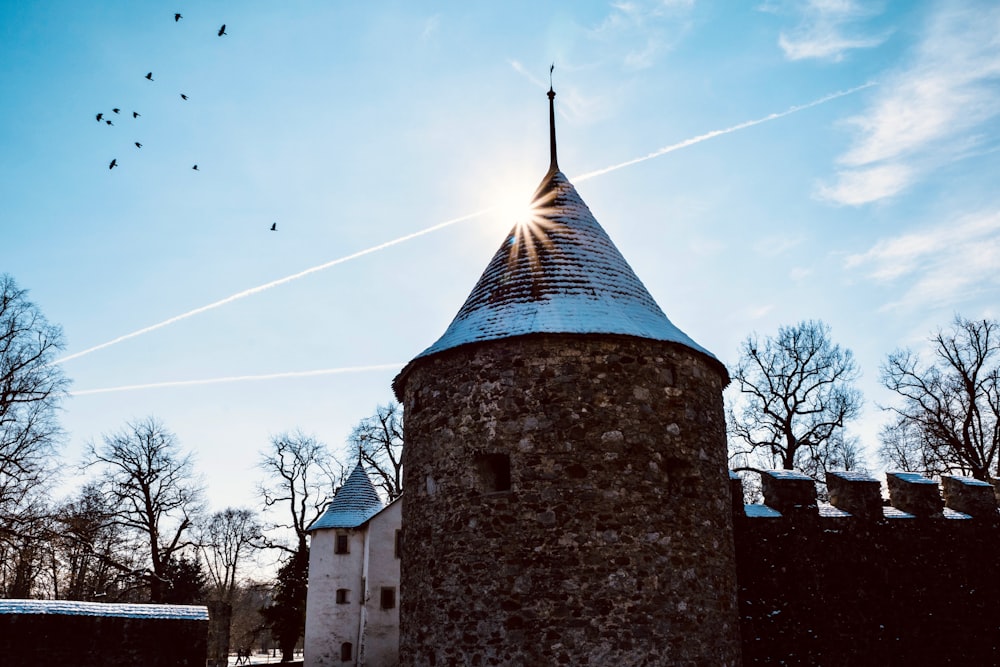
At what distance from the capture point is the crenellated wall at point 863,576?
10.0 m

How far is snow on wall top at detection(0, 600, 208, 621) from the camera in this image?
11219 mm

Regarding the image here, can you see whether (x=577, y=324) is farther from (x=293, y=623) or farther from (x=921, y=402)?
(x=293, y=623)

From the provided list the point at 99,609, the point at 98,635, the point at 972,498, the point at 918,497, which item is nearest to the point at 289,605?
the point at 99,609

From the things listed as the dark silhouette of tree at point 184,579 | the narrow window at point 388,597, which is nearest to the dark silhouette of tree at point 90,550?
the dark silhouette of tree at point 184,579

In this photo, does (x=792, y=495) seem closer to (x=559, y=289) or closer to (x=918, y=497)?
(x=918, y=497)

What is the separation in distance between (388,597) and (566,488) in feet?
47.5

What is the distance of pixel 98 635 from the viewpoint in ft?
37.4

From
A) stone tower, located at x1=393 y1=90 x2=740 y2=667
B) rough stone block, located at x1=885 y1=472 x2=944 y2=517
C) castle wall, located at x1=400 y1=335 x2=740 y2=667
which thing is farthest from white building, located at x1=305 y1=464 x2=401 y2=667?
rough stone block, located at x1=885 y1=472 x2=944 y2=517

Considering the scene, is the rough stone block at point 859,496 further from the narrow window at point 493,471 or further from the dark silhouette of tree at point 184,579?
the dark silhouette of tree at point 184,579

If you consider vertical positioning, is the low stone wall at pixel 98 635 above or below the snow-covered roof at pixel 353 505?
below

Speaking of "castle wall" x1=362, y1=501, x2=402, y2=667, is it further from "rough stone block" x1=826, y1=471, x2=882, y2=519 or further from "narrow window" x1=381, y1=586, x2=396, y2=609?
"rough stone block" x1=826, y1=471, x2=882, y2=519

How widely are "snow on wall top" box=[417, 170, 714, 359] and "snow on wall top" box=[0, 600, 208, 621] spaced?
6.37 meters

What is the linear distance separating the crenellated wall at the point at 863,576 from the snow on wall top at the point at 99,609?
8513 mm

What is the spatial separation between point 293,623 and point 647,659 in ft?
73.0
